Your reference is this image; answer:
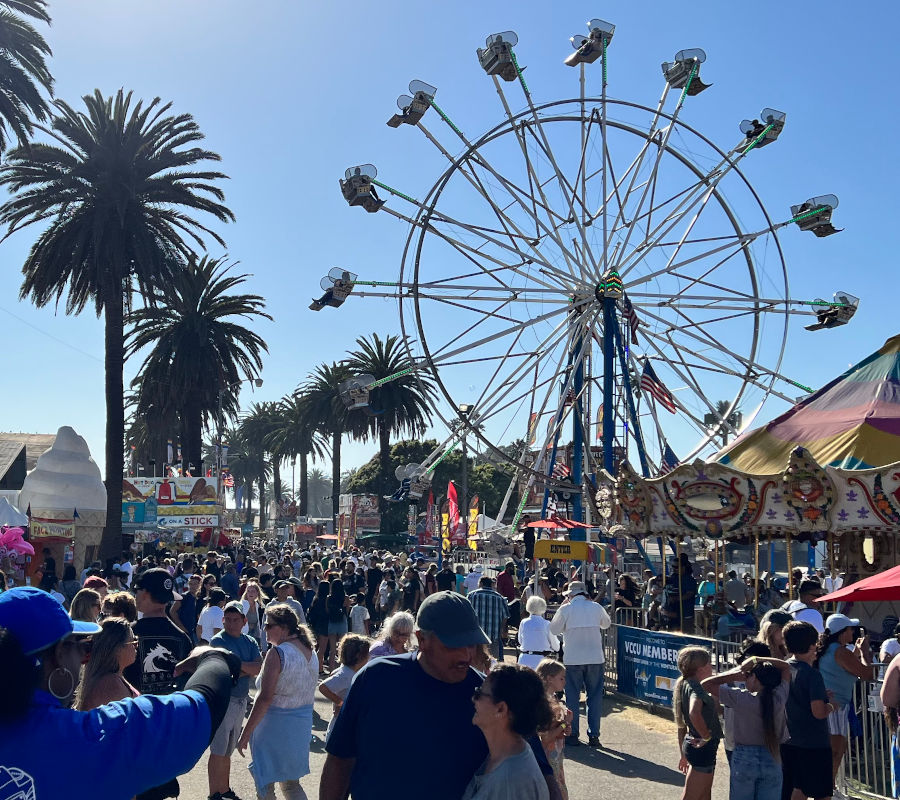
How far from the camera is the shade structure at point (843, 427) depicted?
14.1 meters

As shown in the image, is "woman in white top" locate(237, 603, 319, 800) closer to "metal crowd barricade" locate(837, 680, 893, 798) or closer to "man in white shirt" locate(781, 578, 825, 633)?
"man in white shirt" locate(781, 578, 825, 633)

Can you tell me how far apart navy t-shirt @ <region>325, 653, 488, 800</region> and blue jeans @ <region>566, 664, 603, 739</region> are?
711cm

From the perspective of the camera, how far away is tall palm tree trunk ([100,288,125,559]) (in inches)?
1083

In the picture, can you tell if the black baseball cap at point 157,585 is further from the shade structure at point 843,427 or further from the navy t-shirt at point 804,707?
the shade structure at point 843,427

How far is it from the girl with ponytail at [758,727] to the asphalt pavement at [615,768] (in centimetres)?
238

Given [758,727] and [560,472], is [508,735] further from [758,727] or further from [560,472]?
[560,472]

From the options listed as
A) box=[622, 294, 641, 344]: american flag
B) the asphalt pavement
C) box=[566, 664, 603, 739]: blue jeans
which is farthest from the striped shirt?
box=[622, 294, 641, 344]: american flag

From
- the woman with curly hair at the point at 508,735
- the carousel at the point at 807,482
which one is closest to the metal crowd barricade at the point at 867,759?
the carousel at the point at 807,482

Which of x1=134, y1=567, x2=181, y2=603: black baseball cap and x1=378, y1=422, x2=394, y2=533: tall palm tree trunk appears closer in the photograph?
x1=134, y1=567, x2=181, y2=603: black baseball cap

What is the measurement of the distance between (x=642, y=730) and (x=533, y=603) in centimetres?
206

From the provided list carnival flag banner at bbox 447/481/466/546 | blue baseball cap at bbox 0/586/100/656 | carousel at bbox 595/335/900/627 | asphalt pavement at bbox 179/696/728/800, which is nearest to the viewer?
blue baseball cap at bbox 0/586/100/656

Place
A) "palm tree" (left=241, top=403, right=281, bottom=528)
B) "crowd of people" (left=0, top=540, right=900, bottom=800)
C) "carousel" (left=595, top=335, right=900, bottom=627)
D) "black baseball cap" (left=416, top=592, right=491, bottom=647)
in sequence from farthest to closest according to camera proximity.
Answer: "palm tree" (left=241, top=403, right=281, bottom=528), "carousel" (left=595, top=335, right=900, bottom=627), "black baseball cap" (left=416, top=592, right=491, bottom=647), "crowd of people" (left=0, top=540, right=900, bottom=800)

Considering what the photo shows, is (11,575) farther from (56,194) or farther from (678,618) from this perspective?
(678,618)

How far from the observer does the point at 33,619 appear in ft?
7.55
